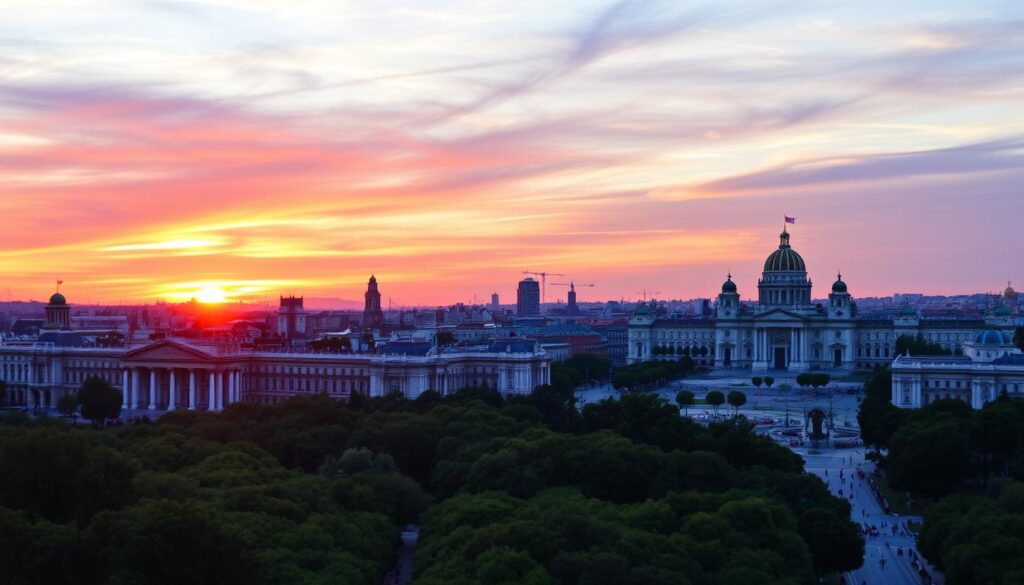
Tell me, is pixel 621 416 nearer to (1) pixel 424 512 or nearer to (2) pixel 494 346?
(1) pixel 424 512

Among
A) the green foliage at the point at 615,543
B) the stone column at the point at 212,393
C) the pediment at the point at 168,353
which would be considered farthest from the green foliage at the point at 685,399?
the green foliage at the point at 615,543

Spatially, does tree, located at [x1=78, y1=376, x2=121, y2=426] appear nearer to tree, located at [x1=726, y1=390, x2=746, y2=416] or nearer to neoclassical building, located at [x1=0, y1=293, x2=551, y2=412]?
neoclassical building, located at [x1=0, y1=293, x2=551, y2=412]

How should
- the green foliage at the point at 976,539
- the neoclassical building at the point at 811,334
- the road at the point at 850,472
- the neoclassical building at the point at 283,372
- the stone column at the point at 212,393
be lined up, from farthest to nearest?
the neoclassical building at the point at 811,334 → the stone column at the point at 212,393 → the neoclassical building at the point at 283,372 → the road at the point at 850,472 → the green foliage at the point at 976,539

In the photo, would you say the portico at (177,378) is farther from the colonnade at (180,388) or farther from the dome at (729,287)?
the dome at (729,287)

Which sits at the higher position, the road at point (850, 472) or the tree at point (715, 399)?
the tree at point (715, 399)

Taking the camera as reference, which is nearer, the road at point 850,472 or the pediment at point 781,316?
the road at point 850,472

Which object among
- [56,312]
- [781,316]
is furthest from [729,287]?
[56,312]
